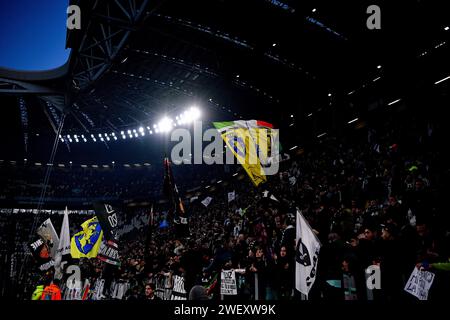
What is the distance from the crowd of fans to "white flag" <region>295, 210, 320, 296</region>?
1.67 ft

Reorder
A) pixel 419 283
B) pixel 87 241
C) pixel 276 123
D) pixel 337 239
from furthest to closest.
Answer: pixel 276 123
pixel 87 241
pixel 337 239
pixel 419 283

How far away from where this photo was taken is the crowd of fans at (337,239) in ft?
19.6

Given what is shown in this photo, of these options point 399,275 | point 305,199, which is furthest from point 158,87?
point 399,275

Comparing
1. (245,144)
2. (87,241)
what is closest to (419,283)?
(245,144)

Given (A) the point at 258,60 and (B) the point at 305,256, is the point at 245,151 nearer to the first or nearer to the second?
(B) the point at 305,256

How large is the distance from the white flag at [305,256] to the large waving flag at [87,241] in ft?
26.4

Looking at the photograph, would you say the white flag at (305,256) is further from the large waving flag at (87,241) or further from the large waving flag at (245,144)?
the large waving flag at (87,241)

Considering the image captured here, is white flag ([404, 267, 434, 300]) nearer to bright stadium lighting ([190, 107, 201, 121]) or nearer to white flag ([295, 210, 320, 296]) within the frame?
white flag ([295, 210, 320, 296])

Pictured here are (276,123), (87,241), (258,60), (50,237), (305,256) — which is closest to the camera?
(305,256)

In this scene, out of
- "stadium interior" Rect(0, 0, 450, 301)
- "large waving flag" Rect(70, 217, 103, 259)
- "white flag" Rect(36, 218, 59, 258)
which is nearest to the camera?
"stadium interior" Rect(0, 0, 450, 301)

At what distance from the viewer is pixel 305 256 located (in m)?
6.02

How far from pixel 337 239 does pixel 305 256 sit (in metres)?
0.84

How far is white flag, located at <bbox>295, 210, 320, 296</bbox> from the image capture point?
588 cm

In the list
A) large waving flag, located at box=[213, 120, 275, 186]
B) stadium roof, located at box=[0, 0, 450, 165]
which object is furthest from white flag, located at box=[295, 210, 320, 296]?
stadium roof, located at box=[0, 0, 450, 165]
